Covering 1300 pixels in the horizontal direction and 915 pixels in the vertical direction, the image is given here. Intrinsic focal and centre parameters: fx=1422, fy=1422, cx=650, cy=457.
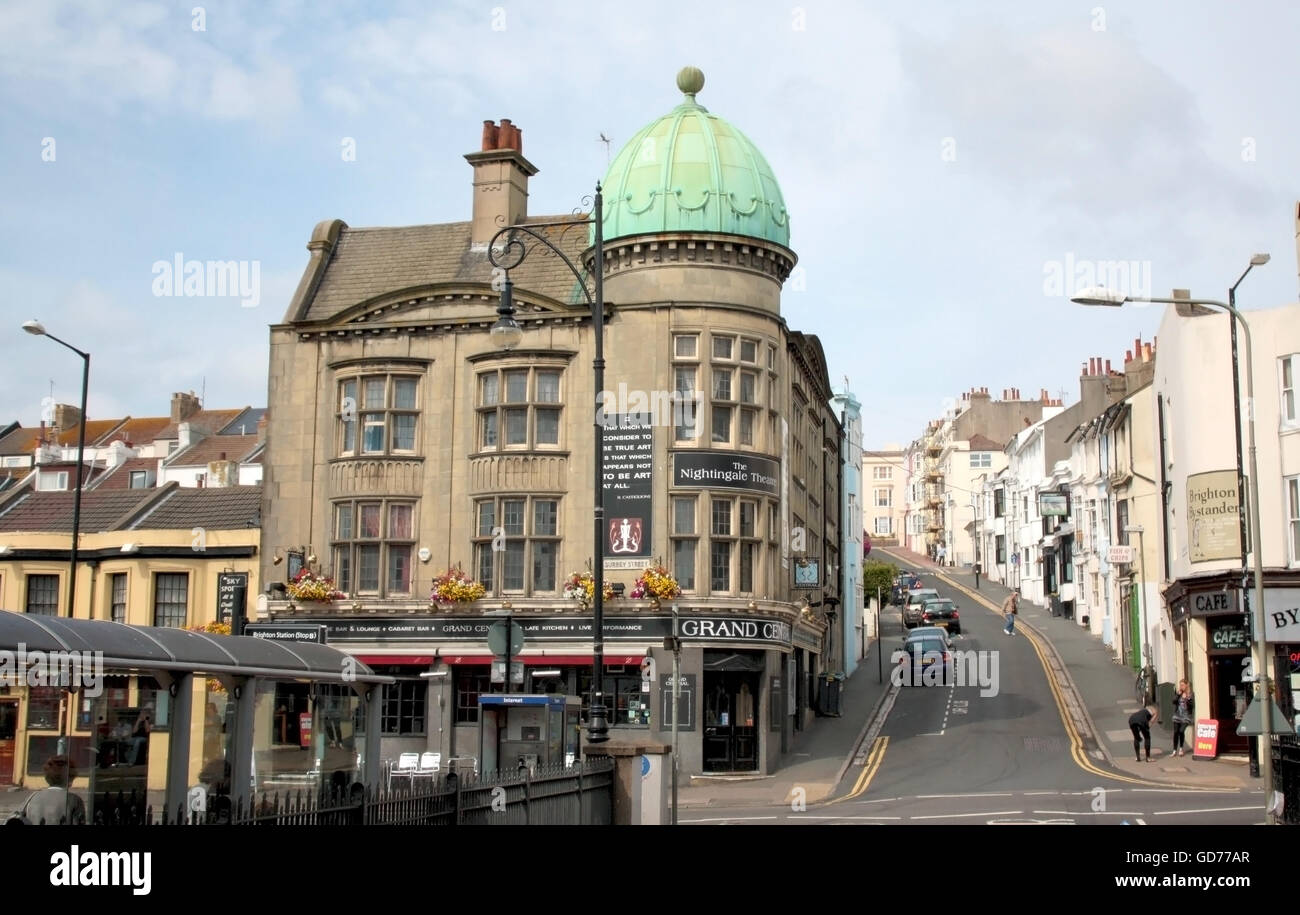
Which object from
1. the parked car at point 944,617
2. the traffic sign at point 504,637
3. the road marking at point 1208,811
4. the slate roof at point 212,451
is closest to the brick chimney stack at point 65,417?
the slate roof at point 212,451

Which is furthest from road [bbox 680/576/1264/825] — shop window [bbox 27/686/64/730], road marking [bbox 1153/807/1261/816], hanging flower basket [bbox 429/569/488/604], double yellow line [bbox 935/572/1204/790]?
shop window [bbox 27/686/64/730]

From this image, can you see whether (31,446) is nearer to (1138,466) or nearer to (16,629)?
(1138,466)

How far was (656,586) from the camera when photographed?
35.2 metres

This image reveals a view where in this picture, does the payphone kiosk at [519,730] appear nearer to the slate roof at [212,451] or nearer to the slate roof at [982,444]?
the slate roof at [212,451]

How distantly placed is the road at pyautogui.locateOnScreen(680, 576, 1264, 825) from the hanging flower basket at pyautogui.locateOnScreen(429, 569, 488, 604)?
993 cm

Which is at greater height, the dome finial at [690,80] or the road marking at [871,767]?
the dome finial at [690,80]

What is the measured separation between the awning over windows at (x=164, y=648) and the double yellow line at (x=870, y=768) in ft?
51.1

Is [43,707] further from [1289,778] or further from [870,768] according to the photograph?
[870,768]

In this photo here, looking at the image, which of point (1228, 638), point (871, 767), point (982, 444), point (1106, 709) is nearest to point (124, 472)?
point (1106, 709)

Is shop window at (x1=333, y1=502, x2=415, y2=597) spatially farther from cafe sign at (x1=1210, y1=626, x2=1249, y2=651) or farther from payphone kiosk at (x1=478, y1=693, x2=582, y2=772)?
cafe sign at (x1=1210, y1=626, x2=1249, y2=651)

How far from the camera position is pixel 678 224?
3694 centimetres

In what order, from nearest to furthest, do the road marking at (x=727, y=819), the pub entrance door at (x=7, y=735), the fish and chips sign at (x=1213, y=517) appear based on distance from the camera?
the pub entrance door at (x=7, y=735), the road marking at (x=727, y=819), the fish and chips sign at (x=1213, y=517)

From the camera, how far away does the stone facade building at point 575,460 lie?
36.2 m

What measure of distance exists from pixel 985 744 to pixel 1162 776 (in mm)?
6270
